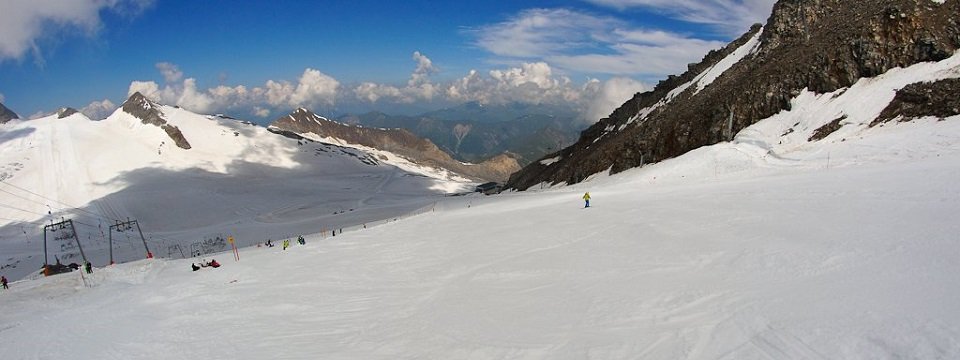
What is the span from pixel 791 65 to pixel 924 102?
1742 cm

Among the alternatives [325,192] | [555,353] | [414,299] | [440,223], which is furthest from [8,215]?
[555,353]

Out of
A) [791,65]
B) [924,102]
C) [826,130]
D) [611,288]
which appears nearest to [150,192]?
[791,65]

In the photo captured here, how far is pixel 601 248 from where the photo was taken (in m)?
19.9

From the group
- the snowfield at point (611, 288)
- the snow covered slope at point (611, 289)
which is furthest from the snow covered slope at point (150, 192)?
the snowfield at point (611, 288)

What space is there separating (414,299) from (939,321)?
13.6 metres

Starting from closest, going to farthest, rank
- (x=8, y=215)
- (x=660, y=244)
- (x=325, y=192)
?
(x=660, y=244) < (x=8, y=215) < (x=325, y=192)

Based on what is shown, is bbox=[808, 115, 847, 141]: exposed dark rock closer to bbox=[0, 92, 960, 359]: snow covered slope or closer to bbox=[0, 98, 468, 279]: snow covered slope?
bbox=[0, 92, 960, 359]: snow covered slope

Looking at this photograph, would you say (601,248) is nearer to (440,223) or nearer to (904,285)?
(904,285)

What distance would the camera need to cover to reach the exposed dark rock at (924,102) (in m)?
32.6

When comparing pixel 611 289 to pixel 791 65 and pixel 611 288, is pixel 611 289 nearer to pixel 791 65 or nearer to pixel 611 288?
pixel 611 288

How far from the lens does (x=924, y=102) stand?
114 ft

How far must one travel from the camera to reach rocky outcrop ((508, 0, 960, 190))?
139 feet

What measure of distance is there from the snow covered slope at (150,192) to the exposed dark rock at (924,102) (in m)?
72.0

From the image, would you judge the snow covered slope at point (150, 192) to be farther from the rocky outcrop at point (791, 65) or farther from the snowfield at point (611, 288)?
the snowfield at point (611, 288)
